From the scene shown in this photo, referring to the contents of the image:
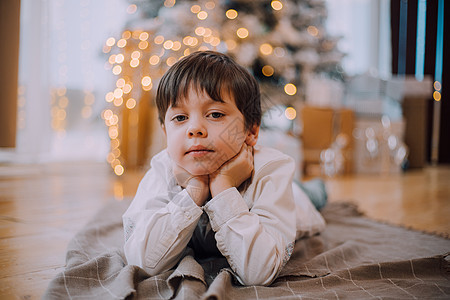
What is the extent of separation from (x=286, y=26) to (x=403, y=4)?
200 centimetres

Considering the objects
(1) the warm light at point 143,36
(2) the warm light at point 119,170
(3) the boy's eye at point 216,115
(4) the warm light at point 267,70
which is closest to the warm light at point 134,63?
(1) the warm light at point 143,36

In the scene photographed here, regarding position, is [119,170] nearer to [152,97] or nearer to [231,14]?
[152,97]

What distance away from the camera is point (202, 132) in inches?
24.8

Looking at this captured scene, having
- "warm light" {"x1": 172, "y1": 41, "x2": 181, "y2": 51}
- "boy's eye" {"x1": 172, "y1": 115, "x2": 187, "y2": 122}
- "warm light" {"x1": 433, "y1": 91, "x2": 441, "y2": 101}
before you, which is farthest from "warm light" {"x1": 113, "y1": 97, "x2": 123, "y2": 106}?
"warm light" {"x1": 433, "y1": 91, "x2": 441, "y2": 101}

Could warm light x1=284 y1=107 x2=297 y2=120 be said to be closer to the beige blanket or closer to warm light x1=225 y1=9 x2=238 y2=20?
warm light x1=225 y1=9 x2=238 y2=20

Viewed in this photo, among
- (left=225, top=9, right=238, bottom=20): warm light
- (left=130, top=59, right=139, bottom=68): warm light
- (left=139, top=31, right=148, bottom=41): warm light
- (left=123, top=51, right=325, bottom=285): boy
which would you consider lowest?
(left=123, top=51, right=325, bottom=285): boy

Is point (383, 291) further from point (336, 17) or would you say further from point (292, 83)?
point (336, 17)

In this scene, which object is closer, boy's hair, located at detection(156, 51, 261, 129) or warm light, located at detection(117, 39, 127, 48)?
boy's hair, located at detection(156, 51, 261, 129)

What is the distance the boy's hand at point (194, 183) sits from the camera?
0.66m

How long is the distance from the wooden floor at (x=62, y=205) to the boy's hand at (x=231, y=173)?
1.07 feet

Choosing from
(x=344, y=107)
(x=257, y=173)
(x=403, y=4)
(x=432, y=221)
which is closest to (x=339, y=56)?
(x=344, y=107)

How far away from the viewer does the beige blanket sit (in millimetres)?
576

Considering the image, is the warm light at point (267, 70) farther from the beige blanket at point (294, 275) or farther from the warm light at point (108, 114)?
the beige blanket at point (294, 275)

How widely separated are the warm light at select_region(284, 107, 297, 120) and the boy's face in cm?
215
